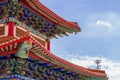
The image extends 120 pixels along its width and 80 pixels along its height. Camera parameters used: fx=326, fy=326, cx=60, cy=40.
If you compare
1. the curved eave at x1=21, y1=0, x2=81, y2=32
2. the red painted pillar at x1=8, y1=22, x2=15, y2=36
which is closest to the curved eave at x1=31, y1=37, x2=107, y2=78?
the red painted pillar at x1=8, y1=22, x2=15, y2=36

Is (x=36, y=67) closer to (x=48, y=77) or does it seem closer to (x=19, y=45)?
(x=48, y=77)

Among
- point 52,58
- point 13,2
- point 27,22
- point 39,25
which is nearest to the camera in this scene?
point 52,58

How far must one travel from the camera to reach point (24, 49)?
1419cm

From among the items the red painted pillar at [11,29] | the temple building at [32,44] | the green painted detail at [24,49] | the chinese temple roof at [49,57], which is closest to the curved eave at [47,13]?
the temple building at [32,44]

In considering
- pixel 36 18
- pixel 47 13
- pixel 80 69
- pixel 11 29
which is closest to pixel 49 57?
pixel 11 29

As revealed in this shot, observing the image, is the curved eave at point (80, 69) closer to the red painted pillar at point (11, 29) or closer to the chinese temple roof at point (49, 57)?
the chinese temple roof at point (49, 57)

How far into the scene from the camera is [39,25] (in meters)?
20.2

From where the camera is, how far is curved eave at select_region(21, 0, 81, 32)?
58.9 ft

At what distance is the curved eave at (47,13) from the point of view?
17938mm

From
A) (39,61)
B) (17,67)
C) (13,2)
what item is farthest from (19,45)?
(13,2)

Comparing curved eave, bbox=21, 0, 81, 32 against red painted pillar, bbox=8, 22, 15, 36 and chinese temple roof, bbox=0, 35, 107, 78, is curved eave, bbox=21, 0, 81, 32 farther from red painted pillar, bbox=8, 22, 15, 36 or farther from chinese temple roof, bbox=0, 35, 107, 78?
chinese temple roof, bbox=0, 35, 107, 78

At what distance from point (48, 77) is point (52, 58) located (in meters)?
2.25

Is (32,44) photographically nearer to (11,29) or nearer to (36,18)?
(11,29)

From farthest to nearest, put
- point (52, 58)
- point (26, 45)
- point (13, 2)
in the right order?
point (13, 2), point (52, 58), point (26, 45)
